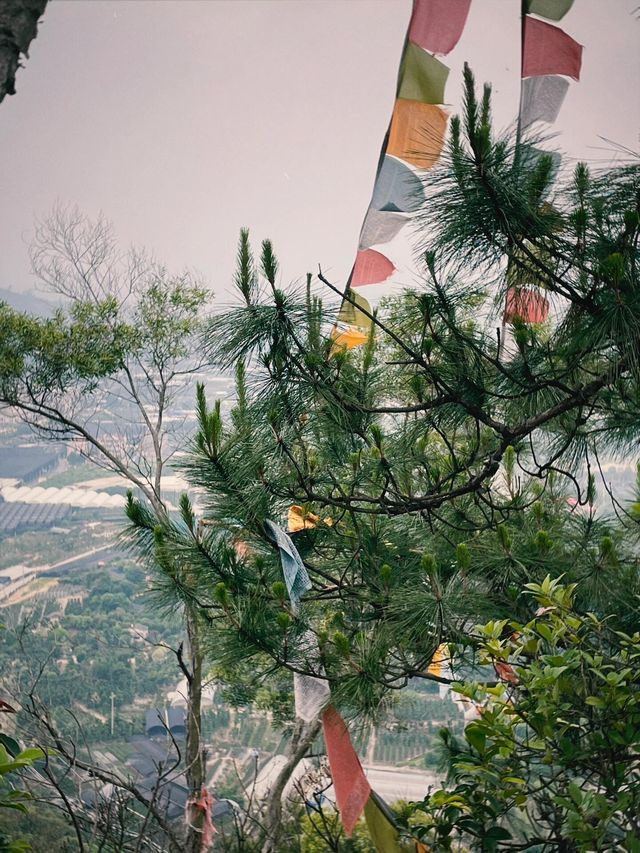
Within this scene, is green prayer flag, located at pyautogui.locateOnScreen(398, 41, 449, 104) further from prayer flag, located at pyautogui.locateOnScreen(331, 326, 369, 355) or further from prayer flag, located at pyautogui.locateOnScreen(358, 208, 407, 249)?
prayer flag, located at pyautogui.locateOnScreen(331, 326, 369, 355)

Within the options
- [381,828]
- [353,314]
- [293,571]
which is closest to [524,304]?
[353,314]

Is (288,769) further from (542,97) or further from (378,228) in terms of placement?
(542,97)

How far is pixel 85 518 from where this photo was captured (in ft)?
12.3

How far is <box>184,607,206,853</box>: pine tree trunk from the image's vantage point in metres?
2.81

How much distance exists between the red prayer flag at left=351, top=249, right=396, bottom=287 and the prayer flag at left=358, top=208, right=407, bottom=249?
0.02 metres

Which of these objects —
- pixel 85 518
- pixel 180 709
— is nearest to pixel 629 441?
pixel 180 709

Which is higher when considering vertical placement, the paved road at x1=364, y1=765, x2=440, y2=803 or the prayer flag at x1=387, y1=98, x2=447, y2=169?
the prayer flag at x1=387, y1=98, x2=447, y2=169

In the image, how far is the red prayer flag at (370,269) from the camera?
195 cm

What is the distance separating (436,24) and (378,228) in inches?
21.5

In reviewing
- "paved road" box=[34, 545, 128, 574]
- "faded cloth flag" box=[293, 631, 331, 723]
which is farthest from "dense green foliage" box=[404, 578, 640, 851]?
"paved road" box=[34, 545, 128, 574]

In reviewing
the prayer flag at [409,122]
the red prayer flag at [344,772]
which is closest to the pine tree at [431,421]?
the red prayer flag at [344,772]

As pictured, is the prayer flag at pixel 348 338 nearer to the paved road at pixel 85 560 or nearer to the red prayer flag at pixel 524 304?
the red prayer flag at pixel 524 304

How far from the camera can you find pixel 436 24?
2.00 metres

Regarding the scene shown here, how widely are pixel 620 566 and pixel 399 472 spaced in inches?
18.8
